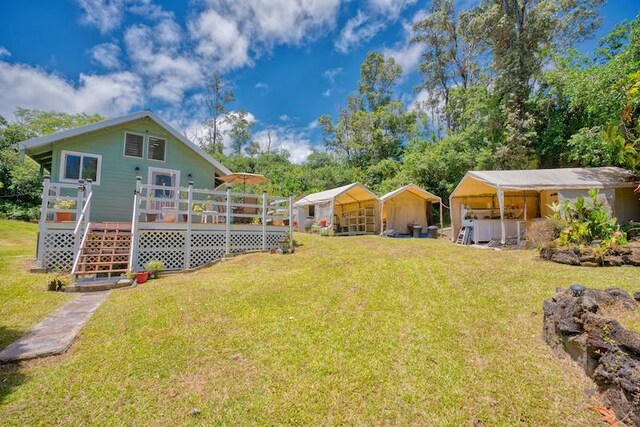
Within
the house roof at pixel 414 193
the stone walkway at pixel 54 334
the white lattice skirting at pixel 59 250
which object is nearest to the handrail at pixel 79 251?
the white lattice skirting at pixel 59 250

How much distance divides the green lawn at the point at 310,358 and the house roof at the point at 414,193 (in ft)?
40.0

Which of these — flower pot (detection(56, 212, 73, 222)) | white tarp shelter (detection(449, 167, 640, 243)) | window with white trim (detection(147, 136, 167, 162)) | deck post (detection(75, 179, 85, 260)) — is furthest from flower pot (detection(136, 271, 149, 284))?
white tarp shelter (detection(449, 167, 640, 243))

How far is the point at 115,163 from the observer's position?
11734 mm

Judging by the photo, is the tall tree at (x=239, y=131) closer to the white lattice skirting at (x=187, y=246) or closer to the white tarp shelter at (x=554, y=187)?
A: the white lattice skirting at (x=187, y=246)

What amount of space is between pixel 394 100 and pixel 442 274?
120ft

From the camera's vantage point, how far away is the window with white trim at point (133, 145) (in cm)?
1202

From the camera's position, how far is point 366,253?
10422 millimetres

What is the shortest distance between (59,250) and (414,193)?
1857 centimetres

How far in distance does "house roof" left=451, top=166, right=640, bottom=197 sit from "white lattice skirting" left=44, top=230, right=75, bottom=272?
15.0m

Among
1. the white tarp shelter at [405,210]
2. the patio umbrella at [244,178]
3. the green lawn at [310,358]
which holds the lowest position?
the green lawn at [310,358]

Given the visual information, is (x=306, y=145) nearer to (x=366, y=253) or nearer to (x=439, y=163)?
(x=439, y=163)

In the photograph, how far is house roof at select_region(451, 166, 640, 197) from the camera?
11.4 metres

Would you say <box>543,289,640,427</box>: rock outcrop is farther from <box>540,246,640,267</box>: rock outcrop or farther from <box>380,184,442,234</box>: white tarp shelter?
<box>380,184,442,234</box>: white tarp shelter

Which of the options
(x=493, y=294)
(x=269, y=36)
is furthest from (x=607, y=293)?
(x=269, y=36)
